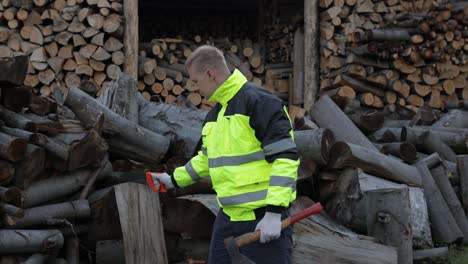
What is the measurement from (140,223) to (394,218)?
198 cm

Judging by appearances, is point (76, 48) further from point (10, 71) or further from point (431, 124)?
point (431, 124)

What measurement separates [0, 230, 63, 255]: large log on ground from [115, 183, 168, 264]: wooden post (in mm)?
551

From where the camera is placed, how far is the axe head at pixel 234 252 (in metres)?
3.19

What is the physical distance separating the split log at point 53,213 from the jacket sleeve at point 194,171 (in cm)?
134

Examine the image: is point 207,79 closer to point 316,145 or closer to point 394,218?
point 394,218

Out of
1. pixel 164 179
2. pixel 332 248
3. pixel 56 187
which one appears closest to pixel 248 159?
pixel 164 179

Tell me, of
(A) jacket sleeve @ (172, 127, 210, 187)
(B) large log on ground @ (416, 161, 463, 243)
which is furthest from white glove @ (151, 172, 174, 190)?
(B) large log on ground @ (416, 161, 463, 243)

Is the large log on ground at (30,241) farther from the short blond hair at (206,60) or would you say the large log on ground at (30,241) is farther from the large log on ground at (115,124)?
the short blond hair at (206,60)

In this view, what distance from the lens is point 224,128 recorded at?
336 centimetres

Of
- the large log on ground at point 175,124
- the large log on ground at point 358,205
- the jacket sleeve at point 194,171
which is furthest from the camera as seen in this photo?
the large log on ground at point 175,124

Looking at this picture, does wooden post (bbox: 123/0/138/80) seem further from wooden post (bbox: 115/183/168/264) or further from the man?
the man

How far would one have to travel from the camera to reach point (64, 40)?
884 centimetres

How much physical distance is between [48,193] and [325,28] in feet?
20.0

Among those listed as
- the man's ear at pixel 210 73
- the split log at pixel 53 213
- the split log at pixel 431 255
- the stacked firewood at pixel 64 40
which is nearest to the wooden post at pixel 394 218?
the split log at pixel 431 255
